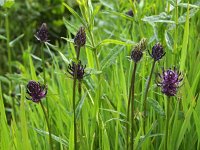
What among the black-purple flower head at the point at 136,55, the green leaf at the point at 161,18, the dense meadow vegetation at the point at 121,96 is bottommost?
the dense meadow vegetation at the point at 121,96

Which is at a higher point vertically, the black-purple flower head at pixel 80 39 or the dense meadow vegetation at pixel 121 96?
the black-purple flower head at pixel 80 39

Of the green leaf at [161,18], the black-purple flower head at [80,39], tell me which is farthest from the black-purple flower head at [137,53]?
the green leaf at [161,18]

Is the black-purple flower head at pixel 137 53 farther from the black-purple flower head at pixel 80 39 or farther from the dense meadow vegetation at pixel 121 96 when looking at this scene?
the black-purple flower head at pixel 80 39

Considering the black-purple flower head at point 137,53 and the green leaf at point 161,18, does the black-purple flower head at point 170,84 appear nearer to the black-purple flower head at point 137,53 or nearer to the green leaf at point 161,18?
the black-purple flower head at point 137,53

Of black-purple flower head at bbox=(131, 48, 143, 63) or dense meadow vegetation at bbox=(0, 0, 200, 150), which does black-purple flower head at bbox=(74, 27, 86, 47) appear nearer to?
dense meadow vegetation at bbox=(0, 0, 200, 150)

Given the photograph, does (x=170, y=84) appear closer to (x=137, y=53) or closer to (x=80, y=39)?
(x=137, y=53)

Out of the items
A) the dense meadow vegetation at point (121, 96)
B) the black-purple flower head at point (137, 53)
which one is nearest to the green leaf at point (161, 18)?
Answer: the dense meadow vegetation at point (121, 96)

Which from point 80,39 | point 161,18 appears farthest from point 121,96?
point 80,39

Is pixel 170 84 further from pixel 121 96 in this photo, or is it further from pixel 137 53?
pixel 121 96

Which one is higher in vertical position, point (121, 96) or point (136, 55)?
point (136, 55)

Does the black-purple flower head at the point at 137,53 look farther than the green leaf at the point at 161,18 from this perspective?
No

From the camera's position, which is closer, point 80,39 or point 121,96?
point 80,39

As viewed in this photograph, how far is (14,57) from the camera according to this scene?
3445 mm

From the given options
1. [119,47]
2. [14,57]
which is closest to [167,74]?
[119,47]
